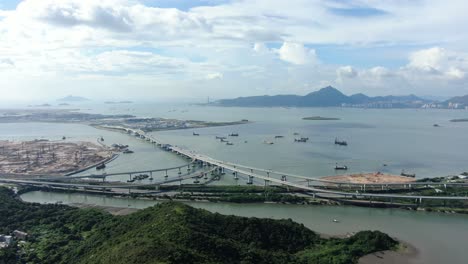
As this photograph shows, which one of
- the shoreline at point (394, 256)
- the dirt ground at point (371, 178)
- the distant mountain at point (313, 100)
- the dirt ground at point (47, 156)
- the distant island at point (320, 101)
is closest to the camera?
the shoreline at point (394, 256)

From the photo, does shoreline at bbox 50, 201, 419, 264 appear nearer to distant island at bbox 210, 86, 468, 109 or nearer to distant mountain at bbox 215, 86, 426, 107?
distant island at bbox 210, 86, 468, 109

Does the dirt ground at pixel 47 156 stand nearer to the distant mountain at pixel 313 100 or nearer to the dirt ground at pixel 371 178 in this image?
the dirt ground at pixel 371 178

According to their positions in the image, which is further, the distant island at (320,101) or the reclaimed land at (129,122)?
the distant island at (320,101)

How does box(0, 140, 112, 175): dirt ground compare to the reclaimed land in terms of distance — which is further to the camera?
the reclaimed land

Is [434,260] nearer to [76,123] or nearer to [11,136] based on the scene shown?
[11,136]

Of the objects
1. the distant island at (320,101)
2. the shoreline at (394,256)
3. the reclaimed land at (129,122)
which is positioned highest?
the distant island at (320,101)

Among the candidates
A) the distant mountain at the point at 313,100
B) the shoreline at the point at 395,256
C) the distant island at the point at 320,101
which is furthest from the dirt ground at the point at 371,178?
the distant mountain at the point at 313,100

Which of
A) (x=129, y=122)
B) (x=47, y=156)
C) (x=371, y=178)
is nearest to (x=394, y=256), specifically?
(x=371, y=178)

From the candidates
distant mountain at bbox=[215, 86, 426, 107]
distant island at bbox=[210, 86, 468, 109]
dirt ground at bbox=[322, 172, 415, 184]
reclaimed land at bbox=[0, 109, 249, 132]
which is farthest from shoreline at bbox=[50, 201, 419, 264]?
distant mountain at bbox=[215, 86, 426, 107]
